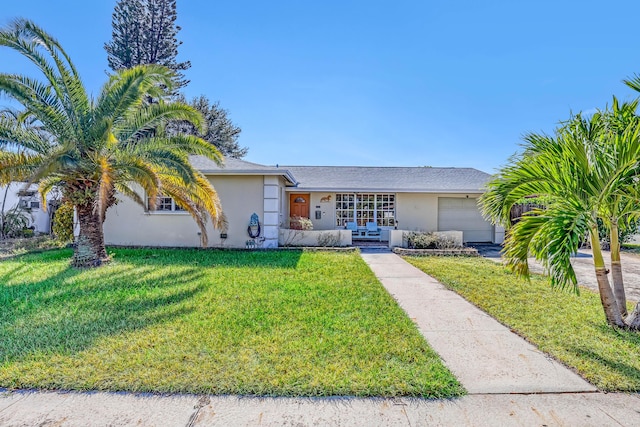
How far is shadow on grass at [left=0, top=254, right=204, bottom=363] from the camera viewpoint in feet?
13.8

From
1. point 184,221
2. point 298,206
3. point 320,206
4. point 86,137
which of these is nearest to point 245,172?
point 184,221

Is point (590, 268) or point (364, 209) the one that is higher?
point (364, 209)

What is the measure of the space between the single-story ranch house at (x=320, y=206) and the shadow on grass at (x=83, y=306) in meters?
4.53

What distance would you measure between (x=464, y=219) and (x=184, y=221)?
517 inches

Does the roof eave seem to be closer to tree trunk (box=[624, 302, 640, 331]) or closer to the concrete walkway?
the concrete walkway

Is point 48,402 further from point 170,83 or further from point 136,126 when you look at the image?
point 170,83

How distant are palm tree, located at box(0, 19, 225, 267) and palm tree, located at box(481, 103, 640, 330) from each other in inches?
289

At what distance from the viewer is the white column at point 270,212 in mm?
12555

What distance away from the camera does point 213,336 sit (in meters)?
4.32

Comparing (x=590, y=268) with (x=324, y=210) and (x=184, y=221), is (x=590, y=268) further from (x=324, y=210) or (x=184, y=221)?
(x=184, y=221)

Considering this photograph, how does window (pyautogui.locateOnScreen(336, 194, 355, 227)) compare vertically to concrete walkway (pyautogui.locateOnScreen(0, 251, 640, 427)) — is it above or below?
above

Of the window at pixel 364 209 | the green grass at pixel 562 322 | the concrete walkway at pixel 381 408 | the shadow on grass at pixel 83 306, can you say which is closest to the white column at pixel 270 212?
the shadow on grass at pixel 83 306

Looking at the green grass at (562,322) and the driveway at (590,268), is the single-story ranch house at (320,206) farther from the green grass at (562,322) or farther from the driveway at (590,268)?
the green grass at (562,322)

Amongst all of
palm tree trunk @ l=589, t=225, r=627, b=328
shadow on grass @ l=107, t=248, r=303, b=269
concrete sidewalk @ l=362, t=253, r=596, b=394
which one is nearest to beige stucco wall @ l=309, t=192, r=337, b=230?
shadow on grass @ l=107, t=248, r=303, b=269
